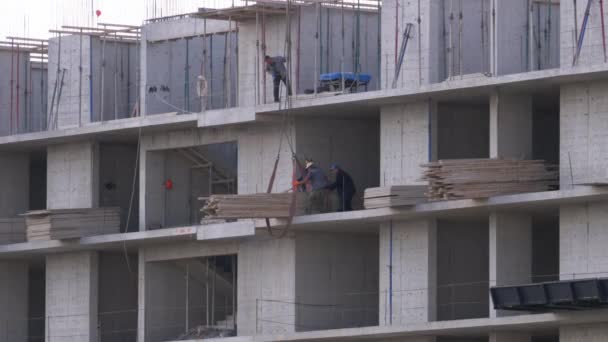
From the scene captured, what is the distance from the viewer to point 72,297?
2318 inches

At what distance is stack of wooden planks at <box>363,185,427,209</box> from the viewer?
4975 cm

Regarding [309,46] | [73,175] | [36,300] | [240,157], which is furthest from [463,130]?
[36,300]

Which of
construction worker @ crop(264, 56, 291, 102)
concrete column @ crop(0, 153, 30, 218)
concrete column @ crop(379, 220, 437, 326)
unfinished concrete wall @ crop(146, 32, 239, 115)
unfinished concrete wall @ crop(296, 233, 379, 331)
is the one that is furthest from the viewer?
concrete column @ crop(0, 153, 30, 218)

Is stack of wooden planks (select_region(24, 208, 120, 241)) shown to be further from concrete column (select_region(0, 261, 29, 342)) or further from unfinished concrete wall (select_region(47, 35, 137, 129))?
concrete column (select_region(0, 261, 29, 342))

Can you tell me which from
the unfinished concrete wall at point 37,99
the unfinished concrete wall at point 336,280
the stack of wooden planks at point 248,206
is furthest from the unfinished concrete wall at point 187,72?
the stack of wooden planks at point 248,206

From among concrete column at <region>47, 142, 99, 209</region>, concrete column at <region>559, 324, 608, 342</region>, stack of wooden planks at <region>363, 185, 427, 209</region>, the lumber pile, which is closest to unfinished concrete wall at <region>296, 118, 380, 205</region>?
stack of wooden planks at <region>363, 185, 427, 209</region>

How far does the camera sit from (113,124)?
188 ft

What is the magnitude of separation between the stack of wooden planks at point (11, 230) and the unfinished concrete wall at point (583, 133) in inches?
729

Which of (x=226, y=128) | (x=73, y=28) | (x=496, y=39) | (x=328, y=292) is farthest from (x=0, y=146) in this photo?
(x=496, y=39)

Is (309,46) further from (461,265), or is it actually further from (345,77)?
(461,265)

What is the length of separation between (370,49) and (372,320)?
6.85 meters

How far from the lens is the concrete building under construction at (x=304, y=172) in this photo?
157 feet

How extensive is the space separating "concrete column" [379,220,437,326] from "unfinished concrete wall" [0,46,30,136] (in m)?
15.6

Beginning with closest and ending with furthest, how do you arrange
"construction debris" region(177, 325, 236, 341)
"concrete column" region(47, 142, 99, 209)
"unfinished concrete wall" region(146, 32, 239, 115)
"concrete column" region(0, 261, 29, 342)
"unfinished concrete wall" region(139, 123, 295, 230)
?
"unfinished concrete wall" region(139, 123, 295, 230), "construction debris" region(177, 325, 236, 341), "unfinished concrete wall" region(146, 32, 239, 115), "concrete column" region(47, 142, 99, 209), "concrete column" region(0, 261, 29, 342)
